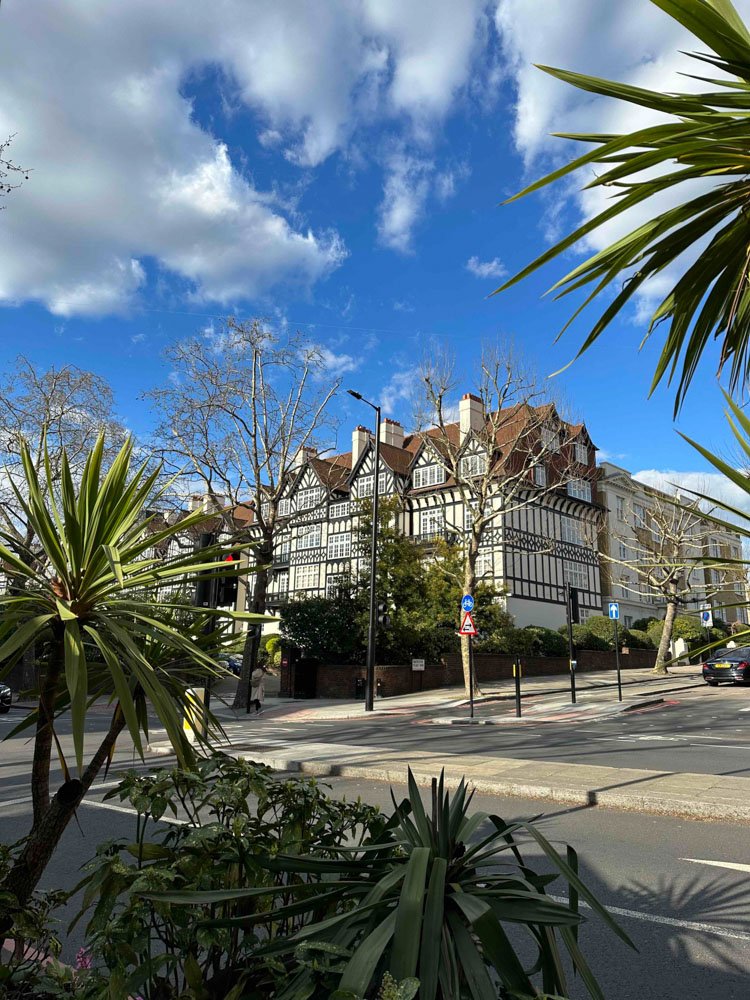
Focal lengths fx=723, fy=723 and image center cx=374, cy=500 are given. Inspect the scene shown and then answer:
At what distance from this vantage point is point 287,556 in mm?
53250

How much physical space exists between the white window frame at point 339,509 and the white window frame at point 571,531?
1419 cm

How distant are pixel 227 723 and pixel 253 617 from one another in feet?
63.1

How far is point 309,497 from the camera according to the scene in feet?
175

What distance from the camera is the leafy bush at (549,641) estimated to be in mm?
38906

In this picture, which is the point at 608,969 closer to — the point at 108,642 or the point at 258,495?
the point at 108,642

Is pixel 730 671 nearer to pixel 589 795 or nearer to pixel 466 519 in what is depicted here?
pixel 466 519

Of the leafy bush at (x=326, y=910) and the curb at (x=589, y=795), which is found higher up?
the leafy bush at (x=326, y=910)

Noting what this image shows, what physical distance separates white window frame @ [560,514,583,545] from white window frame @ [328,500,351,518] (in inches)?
559

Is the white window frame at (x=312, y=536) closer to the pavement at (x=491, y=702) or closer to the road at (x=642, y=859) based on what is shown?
the pavement at (x=491, y=702)

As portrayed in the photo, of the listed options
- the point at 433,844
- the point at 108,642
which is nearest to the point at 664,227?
the point at 433,844

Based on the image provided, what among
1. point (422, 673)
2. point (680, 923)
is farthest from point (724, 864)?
point (422, 673)

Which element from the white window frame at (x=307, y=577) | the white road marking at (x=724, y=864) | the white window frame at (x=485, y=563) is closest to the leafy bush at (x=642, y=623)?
the white window frame at (x=485, y=563)

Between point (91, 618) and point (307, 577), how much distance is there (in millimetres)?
48396

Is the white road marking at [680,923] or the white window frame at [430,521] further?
the white window frame at [430,521]
